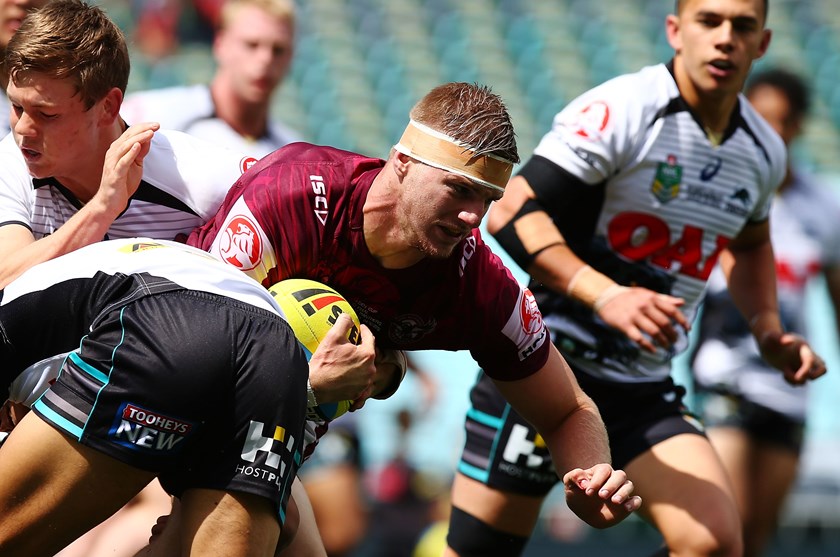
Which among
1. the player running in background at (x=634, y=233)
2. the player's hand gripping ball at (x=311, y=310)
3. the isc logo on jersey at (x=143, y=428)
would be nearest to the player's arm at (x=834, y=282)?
the player running in background at (x=634, y=233)

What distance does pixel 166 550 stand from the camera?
3.42 metres

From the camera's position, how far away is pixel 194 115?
6324 millimetres

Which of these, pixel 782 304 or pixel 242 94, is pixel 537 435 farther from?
pixel 782 304

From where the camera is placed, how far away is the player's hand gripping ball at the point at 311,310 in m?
3.33

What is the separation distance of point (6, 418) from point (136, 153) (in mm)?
849

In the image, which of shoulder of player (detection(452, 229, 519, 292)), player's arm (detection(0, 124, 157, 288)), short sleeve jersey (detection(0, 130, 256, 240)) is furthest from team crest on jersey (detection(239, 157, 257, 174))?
shoulder of player (detection(452, 229, 519, 292))

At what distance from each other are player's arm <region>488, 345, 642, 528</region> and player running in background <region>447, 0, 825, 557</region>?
708 millimetres

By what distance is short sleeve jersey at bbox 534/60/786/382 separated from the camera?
15.4ft

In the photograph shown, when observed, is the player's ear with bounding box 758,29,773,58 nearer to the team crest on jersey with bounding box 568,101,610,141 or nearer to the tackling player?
the team crest on jersey with bounding box 568,101,610,141

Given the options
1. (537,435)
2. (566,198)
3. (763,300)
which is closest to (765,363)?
(763,300)

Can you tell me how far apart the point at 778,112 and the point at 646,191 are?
2670mm

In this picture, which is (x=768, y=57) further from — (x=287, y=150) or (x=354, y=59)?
(x=287, y=150)

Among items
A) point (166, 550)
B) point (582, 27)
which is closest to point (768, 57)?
point (582, 27)

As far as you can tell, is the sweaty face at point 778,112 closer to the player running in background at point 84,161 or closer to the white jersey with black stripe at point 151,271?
the player running in background at point 84,161
